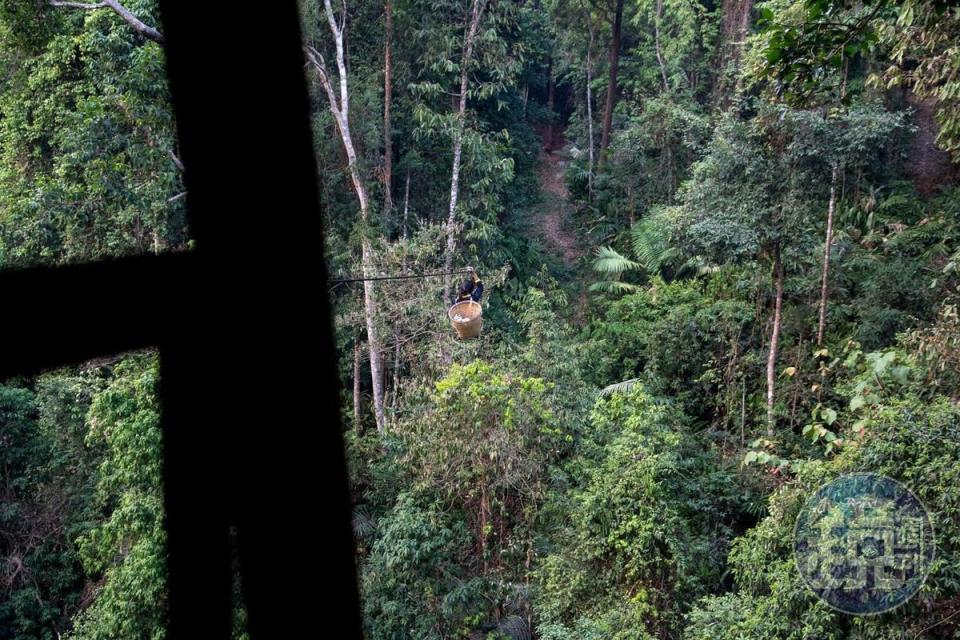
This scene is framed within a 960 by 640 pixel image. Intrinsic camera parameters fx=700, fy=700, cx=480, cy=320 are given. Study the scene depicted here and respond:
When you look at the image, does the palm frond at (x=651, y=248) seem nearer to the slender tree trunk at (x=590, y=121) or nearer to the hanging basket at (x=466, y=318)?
the slender tree trunk at (x=590, y=121)

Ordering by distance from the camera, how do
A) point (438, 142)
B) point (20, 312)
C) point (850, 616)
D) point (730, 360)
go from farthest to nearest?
point (438, 142) → point (730, 360) → point (850, 616) → point (20, 312)

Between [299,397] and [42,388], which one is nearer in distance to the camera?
[299,397]

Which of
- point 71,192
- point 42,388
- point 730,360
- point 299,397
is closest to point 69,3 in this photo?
point 71,192

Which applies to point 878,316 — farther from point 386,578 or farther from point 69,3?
point 69,3

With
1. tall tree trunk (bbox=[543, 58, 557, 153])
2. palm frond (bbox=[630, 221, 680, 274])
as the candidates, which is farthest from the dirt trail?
palm frond (bbox=[630, 221, 680, 274])

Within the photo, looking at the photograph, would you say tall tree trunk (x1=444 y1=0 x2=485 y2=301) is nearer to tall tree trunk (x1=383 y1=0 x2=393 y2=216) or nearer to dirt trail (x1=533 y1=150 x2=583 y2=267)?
tall tree trunk (x1=383 y1=0 x2=393 y2=216)

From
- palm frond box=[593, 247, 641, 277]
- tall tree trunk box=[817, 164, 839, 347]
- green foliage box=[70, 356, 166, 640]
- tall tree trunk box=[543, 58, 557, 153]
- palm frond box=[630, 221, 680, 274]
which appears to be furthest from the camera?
tall tree trunk box=[543, 58, 557, 153]

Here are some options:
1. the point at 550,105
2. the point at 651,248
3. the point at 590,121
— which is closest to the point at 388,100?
the point at 651,248
